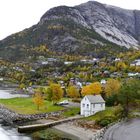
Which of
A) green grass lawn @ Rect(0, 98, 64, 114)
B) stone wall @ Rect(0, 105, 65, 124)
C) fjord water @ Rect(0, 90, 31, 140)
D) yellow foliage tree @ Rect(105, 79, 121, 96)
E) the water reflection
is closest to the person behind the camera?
the water reflection

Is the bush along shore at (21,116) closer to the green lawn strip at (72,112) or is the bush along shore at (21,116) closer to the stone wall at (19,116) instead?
the stone wall at (19,116)

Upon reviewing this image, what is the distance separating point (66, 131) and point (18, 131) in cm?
1260

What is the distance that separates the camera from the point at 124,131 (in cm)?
7919

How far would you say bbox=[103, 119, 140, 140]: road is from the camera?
73219 mm

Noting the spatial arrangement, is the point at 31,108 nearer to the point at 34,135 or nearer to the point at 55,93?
the point at 55,93

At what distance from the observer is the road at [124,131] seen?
7322cm

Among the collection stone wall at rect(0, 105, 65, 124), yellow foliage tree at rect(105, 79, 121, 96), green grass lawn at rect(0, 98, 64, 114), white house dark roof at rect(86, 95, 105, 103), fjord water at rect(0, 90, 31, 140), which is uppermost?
yellow foliage tree at rect(105, 79, 121, 96)

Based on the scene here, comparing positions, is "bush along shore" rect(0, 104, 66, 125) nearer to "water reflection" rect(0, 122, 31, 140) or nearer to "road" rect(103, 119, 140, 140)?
"water reflection" rect(0, 122, 31, 140)

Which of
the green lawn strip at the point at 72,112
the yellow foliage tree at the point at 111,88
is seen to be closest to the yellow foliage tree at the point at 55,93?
the green lawn strip at the point at 72,112

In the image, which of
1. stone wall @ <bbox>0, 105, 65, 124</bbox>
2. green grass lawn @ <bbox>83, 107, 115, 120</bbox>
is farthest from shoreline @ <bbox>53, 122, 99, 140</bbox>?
stone wall @ <bbox>0, 105, 65, 124</bbox>

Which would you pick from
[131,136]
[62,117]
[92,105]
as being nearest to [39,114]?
[62,117]

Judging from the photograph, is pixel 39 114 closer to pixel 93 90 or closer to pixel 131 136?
pixel 93 90

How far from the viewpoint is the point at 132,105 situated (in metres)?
112

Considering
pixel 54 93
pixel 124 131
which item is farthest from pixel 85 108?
pixel 124 131
